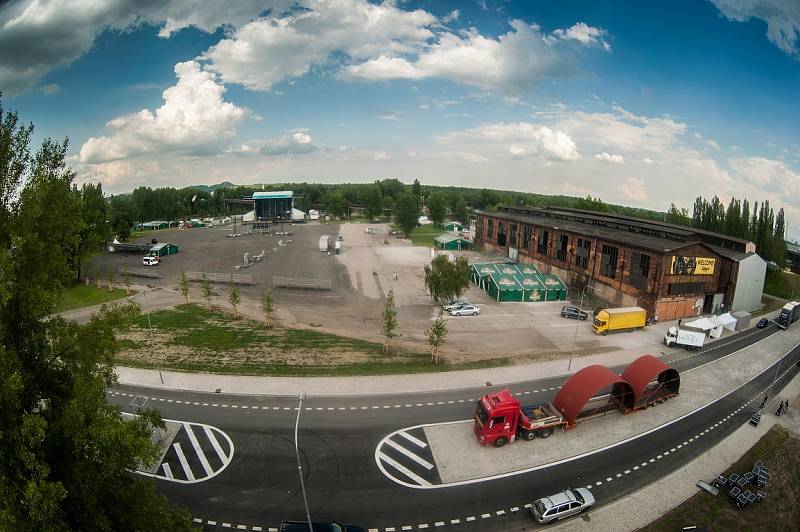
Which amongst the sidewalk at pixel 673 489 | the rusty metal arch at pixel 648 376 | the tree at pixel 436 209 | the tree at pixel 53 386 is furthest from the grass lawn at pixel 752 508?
the tree at pixel 436 209

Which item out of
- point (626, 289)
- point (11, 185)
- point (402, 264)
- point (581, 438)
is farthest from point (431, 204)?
point (11, 185)

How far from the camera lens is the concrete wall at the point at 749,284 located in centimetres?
5428

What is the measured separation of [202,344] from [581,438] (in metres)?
33.6

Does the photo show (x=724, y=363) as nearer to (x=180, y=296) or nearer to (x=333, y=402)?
(x=333, y=402)

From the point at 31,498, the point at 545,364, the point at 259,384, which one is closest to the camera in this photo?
the point at 31,498

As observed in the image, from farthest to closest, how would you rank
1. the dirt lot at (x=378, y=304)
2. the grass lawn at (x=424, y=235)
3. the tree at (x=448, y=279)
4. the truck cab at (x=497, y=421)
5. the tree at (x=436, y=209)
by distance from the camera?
the tree at (x=436, y=209), the grass lawn at (x=424, y=235), the tree at (x=448, y=279), the dirt lot at (x=378, y=304), the truck cab at (x=497, y=421)

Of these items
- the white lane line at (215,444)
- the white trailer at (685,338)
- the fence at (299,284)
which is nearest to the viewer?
the white lane line at (215,444)

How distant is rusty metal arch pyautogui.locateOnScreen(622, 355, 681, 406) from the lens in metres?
29.2

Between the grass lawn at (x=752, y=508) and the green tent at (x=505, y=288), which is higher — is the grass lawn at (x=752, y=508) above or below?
below

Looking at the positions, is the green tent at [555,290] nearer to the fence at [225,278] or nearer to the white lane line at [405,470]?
the white lane line at [405,470]

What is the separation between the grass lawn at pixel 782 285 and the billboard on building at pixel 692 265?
2524 cm

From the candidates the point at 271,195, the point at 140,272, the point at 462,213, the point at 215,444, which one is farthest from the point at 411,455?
the point at 271,195

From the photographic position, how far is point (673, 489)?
22.7m

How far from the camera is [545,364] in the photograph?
37469 millimetres
